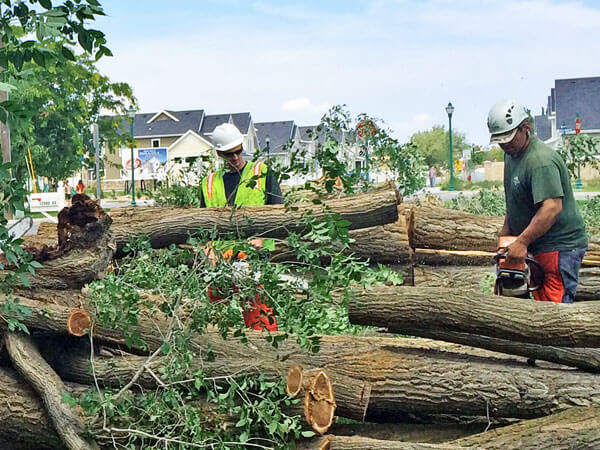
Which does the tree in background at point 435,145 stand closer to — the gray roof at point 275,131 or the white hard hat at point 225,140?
the gray roof at point 275,131

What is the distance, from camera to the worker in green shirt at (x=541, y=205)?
555 cm

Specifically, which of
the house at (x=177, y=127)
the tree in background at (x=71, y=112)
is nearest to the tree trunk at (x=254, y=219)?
the tree in background at (x=71, y=112)

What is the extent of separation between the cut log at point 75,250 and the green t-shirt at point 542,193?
2754mm

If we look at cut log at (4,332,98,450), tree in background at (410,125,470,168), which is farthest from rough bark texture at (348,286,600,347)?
tree in background at (410,125,470,168)

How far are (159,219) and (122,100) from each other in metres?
27.1

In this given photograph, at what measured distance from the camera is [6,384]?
4945 millimetres

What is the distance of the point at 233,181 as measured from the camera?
6582 mm

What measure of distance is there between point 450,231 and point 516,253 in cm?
351

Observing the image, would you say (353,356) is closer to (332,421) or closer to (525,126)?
(332,421)

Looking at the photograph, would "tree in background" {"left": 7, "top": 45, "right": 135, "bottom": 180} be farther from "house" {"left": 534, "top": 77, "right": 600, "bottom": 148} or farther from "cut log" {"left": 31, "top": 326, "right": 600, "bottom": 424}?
"house" {"left": 534, "top": 77, "right": 600, "bottom": 148}

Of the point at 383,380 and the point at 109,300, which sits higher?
the point at 109,300

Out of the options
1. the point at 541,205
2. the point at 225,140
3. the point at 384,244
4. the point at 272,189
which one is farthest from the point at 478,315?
the point at 384,244

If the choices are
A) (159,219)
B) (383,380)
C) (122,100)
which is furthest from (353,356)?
(122,100)

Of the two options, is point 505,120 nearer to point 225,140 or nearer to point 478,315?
point 478,315
